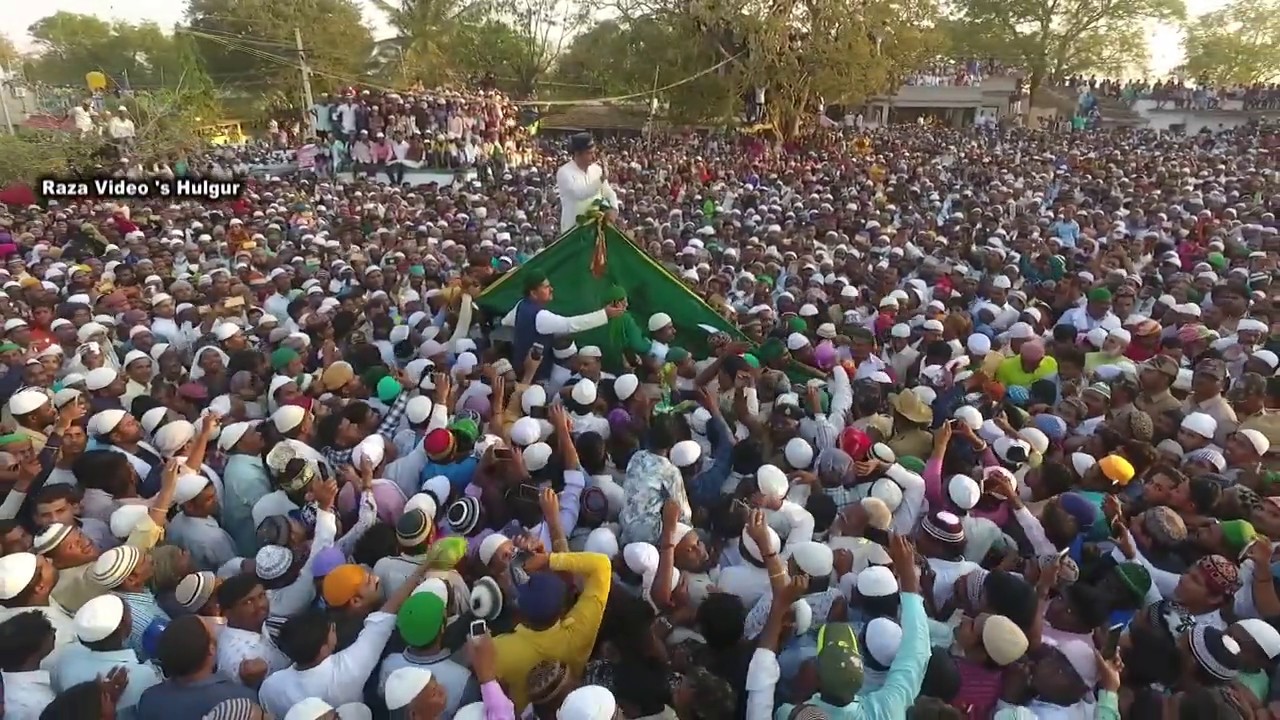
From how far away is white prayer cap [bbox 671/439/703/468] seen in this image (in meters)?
3.34

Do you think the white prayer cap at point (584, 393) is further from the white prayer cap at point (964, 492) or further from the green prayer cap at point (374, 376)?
the white prayer cap at point (964, 492)

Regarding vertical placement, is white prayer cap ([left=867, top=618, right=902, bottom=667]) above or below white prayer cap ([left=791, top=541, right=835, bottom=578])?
below

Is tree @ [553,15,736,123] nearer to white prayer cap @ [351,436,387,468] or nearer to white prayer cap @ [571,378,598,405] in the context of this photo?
white prayer cap @ [571,378,598,405]

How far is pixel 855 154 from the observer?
17453 millimetres

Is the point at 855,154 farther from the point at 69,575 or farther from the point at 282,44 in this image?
the point at 282,44

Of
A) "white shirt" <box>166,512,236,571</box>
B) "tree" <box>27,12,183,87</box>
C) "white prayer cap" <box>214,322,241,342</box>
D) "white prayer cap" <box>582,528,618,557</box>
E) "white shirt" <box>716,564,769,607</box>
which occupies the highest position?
"tree" <box>27,12,183,87</box>

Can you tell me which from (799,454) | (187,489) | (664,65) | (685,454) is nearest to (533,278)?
(685,454)

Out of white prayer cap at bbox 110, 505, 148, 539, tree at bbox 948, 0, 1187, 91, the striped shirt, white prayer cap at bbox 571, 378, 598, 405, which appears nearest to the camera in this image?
the striped shirt

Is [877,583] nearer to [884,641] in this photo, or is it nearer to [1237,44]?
[884,641]

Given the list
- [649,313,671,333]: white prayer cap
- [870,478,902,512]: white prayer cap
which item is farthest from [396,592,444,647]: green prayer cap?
[649,313,671,333]: white prayer cap

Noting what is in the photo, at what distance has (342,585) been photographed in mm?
2520

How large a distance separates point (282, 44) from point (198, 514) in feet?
89.9

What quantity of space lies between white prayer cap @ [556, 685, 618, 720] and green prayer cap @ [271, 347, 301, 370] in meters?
3.40

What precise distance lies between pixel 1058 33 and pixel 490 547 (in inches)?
1491
